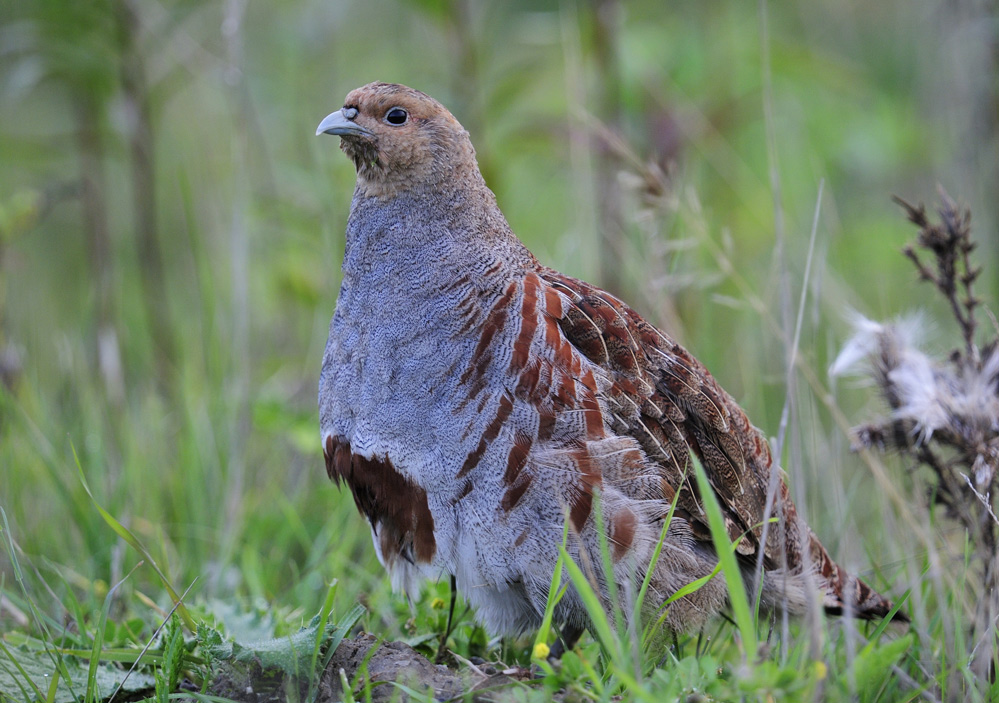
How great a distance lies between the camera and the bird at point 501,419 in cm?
232

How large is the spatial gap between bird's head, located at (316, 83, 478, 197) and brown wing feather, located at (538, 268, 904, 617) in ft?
1.45

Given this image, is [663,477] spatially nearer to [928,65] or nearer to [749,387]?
[749,387]

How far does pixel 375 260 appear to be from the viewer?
2.55m

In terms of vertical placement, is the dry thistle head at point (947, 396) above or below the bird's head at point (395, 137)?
below

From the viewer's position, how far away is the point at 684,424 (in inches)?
104

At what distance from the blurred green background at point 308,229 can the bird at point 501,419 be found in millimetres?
375

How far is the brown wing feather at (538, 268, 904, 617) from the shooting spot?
8.18 ft

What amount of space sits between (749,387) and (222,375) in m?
2.20

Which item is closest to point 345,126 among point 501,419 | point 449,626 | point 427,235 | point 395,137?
point 395,137

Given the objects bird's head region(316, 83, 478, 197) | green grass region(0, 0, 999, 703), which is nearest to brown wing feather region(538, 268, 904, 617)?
green grass region(0, 0, 999, 703)

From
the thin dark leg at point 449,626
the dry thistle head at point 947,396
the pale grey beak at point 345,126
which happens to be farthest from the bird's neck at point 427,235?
the dry thistle head at point 947,396

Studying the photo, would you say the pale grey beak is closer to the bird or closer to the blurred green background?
the bird

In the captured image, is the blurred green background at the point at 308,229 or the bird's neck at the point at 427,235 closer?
the bird's neck at the point at 427,235

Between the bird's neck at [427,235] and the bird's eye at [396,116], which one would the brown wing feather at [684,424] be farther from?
the bird's eye at [396,116]
